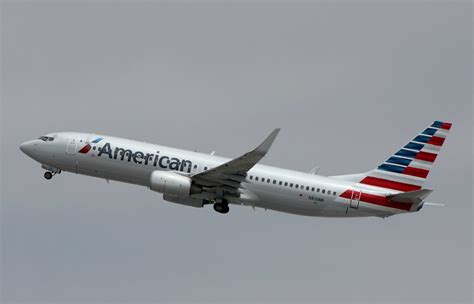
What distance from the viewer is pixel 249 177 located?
207 ft

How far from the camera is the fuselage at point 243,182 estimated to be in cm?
6259

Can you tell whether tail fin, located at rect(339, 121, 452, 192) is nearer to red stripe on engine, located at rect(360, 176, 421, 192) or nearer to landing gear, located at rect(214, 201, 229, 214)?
red stripe on engine, located at rect(360, 176, 421, 192)

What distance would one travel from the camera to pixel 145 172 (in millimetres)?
63688

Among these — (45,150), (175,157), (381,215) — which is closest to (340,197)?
(381,215)

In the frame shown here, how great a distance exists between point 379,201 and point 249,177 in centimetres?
909

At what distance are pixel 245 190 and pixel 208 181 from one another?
105 inches

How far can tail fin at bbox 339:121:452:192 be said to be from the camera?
6475 centimetres

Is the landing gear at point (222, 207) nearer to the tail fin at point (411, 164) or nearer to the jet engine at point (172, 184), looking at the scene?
the jet engine at point (172, 184)

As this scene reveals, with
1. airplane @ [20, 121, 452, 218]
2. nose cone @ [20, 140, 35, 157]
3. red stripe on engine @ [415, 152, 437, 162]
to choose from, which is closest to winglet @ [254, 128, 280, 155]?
airplane @ [20, 121, 452, 218]

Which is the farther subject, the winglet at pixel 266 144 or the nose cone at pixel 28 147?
→ the nose cone at pixel 28 147

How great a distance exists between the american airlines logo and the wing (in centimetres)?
165

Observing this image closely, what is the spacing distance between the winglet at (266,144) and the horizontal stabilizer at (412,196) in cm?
985

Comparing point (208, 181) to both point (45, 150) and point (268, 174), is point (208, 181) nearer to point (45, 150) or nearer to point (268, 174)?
point (268, 174)

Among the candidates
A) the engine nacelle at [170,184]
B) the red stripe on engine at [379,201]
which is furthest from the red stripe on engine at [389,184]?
the engine nacelle at [170,184]
